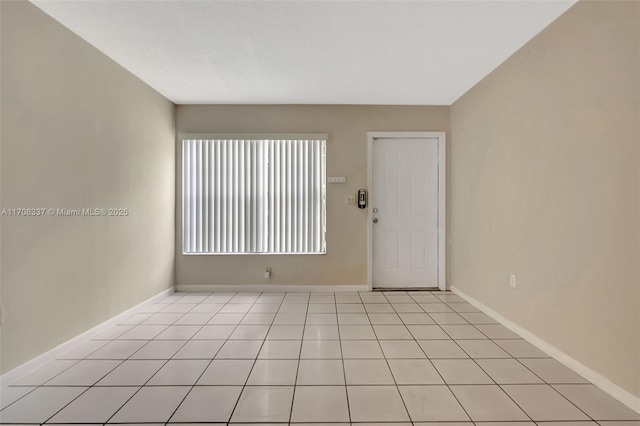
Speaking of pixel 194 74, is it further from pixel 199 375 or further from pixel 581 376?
pixel 581 376

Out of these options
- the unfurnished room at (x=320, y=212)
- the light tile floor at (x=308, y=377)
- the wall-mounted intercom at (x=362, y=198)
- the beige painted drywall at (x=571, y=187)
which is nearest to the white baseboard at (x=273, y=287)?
the unfurnished room at (x=320, y=212)

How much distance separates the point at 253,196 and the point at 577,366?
374 cm

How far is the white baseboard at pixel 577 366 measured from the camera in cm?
174

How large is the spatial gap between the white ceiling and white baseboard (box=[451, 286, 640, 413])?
2587 millimetres

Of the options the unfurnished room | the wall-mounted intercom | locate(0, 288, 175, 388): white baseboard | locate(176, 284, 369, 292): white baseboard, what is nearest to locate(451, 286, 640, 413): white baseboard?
the unfurnished room

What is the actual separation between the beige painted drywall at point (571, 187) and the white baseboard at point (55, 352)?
3.91 meters

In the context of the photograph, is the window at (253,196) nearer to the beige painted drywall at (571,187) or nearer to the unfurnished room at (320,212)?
the unfurnished room at (320,212)

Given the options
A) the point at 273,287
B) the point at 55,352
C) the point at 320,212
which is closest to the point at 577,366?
the point at 320,212

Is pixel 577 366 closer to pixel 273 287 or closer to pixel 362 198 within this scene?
pixel 362 198

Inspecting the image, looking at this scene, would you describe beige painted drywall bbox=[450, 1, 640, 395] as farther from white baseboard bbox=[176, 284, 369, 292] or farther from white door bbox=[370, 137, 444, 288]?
white baseboard bbox=[176, 284, 369, 292]

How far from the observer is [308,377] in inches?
80.3

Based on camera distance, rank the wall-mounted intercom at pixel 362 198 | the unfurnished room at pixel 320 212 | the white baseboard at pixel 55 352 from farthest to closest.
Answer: the wall-mounted intercom at pixel 362 198 → the white baseboard at pixel 55 352 → the unfurnished room at pixel 320 212

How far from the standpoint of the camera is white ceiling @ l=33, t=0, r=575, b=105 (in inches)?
84.7

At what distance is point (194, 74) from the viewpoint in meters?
3.18
